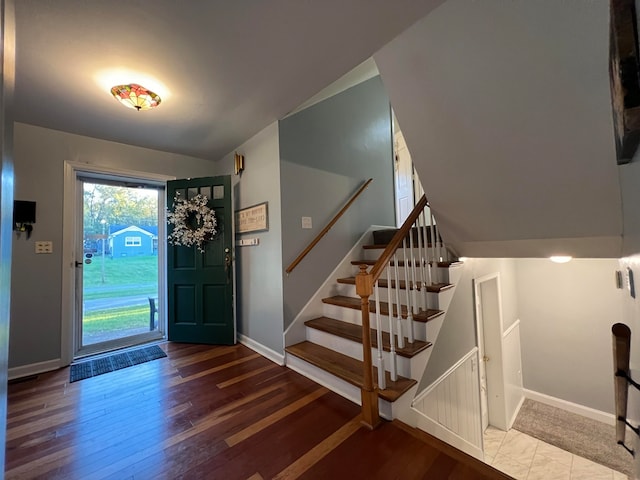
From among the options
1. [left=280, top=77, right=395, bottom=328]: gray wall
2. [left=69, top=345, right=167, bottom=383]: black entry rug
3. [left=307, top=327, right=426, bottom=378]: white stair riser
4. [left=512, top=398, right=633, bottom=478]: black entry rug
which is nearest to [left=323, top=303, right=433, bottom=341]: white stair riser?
[left=307, top=327, right=426, bottom=378]: white stair riser

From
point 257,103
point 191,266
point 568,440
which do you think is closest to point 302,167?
point 257,103

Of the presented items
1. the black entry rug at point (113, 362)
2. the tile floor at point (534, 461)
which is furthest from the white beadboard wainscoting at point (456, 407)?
the black entry rug at point (113, 362)

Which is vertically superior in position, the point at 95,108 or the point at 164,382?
the point at 95,108

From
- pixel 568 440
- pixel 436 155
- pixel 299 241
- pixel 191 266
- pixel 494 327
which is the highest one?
pixel 436 155

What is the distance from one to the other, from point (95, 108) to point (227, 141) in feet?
3.79

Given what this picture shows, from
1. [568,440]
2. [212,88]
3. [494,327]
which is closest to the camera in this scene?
[212,88]

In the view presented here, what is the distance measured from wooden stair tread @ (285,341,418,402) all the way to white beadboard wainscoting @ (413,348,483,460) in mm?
311

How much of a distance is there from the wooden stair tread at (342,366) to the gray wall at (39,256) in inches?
94.3

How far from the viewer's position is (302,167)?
2604 mm

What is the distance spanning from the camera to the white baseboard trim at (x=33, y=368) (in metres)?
2.31

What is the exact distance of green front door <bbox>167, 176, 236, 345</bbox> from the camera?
3020 mm

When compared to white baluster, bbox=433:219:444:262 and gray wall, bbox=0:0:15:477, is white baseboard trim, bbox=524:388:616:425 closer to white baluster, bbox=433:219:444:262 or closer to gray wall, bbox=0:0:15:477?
white baluster, bbox=433:219:444:262

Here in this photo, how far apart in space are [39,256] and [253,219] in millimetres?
2075

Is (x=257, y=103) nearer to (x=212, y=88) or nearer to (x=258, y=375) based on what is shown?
(x=212, y=88)
